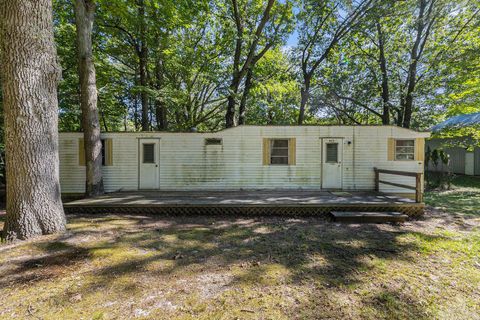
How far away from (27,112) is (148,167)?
14.0 feet

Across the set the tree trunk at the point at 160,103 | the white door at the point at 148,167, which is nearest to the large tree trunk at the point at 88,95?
the white door at the point at 148,167

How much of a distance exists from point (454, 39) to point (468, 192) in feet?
23.2

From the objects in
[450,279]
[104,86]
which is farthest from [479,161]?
[104,86]

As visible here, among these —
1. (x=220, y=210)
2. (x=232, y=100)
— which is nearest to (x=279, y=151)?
(x=220, y=210)

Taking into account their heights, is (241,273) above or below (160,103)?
below

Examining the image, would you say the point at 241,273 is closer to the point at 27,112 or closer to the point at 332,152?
the point at 27,112

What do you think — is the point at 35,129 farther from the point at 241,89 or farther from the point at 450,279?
the point at 241,89

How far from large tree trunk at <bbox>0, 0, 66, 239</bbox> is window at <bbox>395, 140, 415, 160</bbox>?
9371mm

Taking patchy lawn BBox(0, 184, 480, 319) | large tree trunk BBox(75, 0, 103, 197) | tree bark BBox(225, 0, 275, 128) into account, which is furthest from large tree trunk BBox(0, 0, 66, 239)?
tree bark BBox(225, 0, 275, 128)

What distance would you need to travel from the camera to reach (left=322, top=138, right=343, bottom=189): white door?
7.69 metres

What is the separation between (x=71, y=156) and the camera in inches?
307

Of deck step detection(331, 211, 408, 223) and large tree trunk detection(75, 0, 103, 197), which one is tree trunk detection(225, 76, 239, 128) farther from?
deck step detection(331, 211, 408, 223)

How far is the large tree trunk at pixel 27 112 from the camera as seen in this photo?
3.59 metres

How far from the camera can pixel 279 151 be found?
7.79 m
